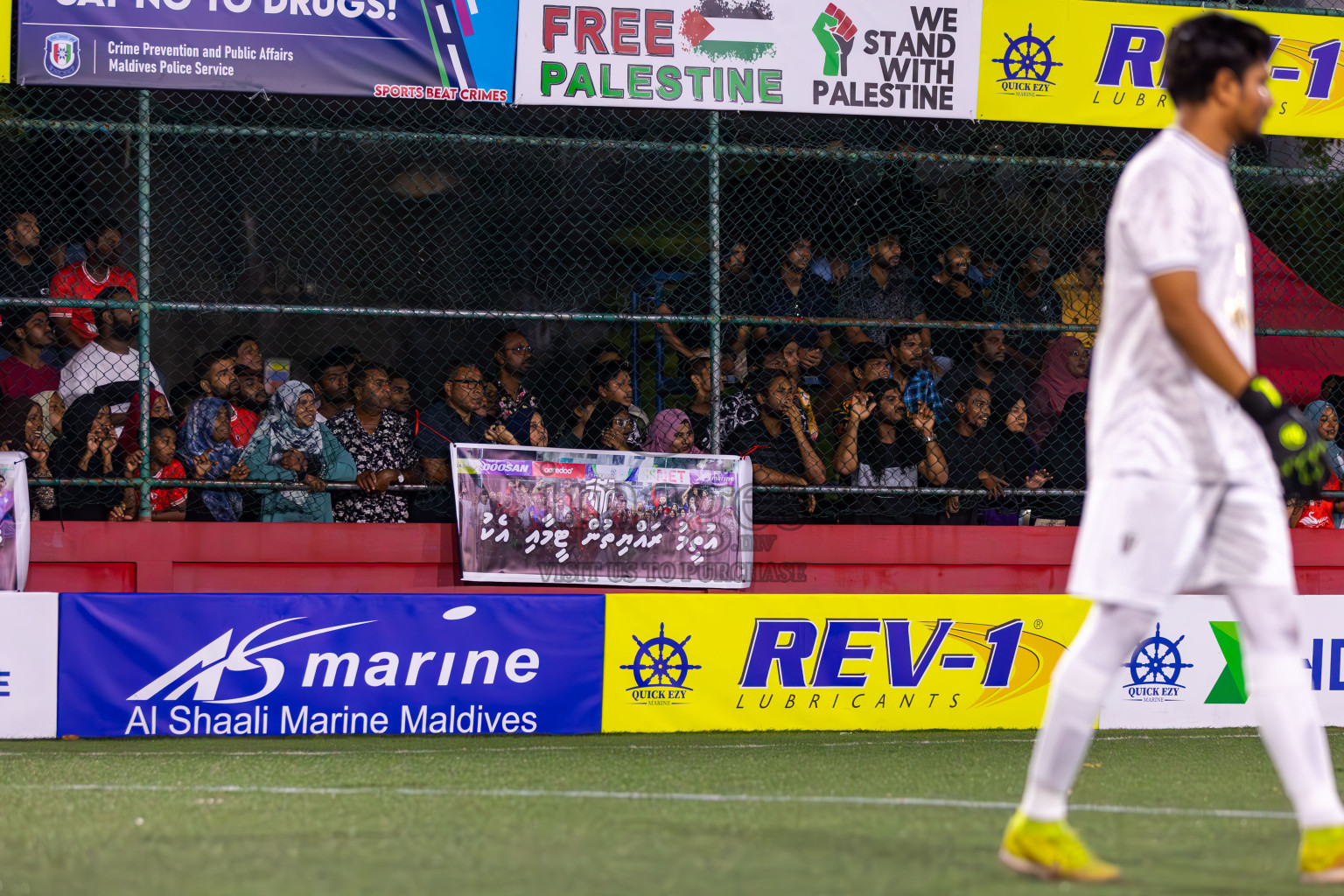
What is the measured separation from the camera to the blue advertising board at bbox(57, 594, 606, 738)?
764 centimetres

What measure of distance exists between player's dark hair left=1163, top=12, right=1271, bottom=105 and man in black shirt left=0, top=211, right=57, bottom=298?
21.8 ft

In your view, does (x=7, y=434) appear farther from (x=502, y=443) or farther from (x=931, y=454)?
(x=931, y=454)

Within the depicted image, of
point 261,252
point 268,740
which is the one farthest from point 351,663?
point 261,252

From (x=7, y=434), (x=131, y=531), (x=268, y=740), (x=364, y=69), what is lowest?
(x=268, y=740)

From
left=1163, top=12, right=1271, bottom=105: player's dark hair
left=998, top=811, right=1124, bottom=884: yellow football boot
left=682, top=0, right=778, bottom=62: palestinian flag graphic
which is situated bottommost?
left=998, top=811, right=1124, bottom=884: yellow football boot

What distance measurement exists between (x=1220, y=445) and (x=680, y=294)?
19.2ft

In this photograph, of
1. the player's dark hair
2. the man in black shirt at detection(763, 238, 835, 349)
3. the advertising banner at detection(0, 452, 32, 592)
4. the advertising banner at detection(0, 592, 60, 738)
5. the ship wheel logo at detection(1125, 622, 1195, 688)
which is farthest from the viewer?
the man in black shirt at detection(763, 238, 835, 349)

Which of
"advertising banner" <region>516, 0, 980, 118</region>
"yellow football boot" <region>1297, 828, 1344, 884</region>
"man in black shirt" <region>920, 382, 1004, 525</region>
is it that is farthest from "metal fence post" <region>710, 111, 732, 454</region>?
"yellow football boot" <region>1297, 828, 1344, 884</region>

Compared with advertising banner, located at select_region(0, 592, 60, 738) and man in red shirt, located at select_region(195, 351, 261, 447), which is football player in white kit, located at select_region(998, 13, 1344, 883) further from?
man in red shirt, located at select_region(195, 351, 261, 447)

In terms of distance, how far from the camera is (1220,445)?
366cm

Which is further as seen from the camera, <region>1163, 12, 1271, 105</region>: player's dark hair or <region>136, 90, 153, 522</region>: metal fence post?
<region>136, 90, 153, 522</region>: metal fence post

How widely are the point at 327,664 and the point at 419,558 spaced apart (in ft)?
2.92

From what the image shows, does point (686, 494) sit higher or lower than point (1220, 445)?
lower

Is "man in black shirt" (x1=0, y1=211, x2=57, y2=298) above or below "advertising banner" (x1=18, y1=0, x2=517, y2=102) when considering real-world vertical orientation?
below
